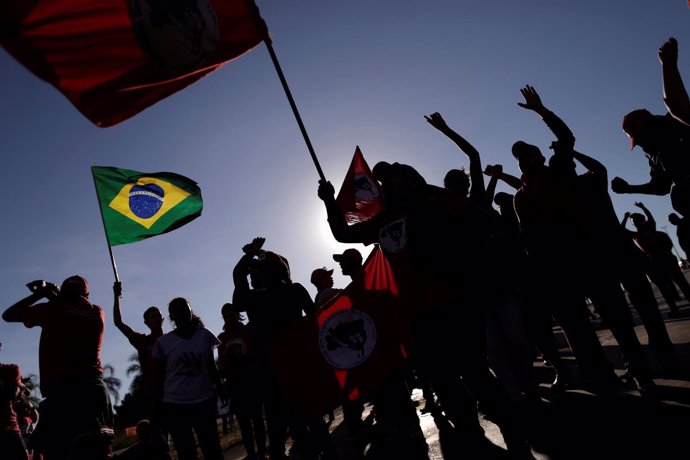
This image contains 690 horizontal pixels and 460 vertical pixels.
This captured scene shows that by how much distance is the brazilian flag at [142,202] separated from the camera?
228 inches

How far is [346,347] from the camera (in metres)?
3.43

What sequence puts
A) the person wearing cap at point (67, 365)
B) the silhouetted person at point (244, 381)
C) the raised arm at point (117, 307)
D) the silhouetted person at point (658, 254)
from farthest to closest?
the silhouetted person at point (658, 254)
the silhouetted person at point (244, 381)
the raised arm at point (117, 307)
the person wearing cap at point (67, 365)

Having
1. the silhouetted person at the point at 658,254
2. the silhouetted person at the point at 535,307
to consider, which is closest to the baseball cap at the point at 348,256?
the silhouetted person at the point at 535,307

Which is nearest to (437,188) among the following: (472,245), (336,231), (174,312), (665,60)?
(472,245)

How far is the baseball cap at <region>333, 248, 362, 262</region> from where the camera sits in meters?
5.45

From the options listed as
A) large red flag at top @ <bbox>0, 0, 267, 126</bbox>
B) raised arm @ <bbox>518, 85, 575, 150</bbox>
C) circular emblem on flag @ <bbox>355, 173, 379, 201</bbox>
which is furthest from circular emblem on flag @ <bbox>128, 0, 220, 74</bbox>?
circular emblem on flag @ <bbox>355, 173, 379, 201</bbox>

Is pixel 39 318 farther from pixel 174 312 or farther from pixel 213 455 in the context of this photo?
pixel 213 455

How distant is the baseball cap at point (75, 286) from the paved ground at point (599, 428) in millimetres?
3218

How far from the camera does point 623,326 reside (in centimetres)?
346

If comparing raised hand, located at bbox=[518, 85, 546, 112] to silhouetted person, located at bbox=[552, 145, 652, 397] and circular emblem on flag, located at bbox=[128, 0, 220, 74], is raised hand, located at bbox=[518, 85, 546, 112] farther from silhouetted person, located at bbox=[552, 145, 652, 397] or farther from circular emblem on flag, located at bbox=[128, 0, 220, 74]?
circular emblem on flag, located at bbox=[128, 0, 220, 74]

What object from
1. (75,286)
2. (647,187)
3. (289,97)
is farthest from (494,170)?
(75,286)

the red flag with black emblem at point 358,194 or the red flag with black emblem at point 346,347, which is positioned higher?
the red flag with black emblem at point 358,194

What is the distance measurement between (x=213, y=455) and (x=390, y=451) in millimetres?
1687

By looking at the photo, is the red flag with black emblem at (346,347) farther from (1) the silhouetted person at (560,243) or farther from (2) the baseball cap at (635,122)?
(2) the baseball cap at (635,122)
